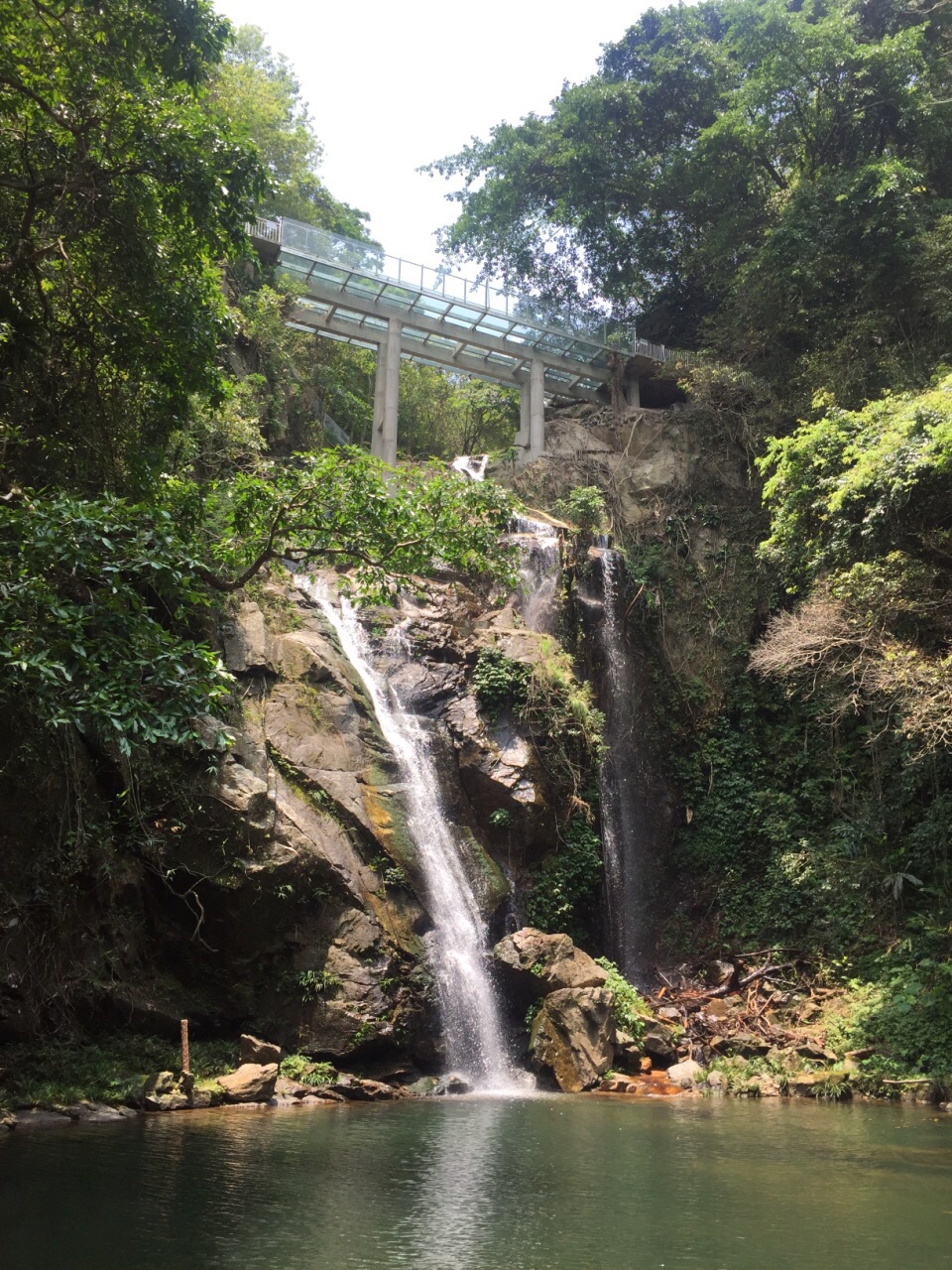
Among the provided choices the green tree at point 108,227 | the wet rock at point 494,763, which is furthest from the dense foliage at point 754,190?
the green tree at point 108,227

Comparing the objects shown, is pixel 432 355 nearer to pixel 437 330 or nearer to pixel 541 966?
pixel 437 330

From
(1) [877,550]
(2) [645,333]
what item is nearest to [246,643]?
(1) [877,550]

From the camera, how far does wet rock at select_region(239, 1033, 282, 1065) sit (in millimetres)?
12383

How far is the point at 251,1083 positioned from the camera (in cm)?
1159

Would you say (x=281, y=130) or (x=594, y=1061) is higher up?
(x=281, y=130)

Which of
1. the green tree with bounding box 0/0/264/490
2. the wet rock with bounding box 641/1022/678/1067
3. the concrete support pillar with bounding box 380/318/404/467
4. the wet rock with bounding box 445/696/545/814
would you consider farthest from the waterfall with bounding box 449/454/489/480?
the wet rock with bounding box 641/1022/678/1067

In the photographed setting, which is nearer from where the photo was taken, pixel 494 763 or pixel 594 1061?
pixel 594 1061

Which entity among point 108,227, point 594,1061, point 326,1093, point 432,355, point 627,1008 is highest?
point 432,355

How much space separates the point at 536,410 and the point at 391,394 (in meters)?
5.06

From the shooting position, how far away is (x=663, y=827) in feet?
68.0

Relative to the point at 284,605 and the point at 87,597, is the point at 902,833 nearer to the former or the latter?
the point at 284,605

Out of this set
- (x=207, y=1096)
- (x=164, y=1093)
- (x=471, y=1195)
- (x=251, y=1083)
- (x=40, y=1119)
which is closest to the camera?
(x=471, y=1195)

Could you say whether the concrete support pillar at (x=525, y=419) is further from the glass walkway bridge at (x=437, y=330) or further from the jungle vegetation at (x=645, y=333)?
the jungle vegetation at (x=645, y=333)

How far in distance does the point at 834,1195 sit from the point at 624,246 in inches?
1155
